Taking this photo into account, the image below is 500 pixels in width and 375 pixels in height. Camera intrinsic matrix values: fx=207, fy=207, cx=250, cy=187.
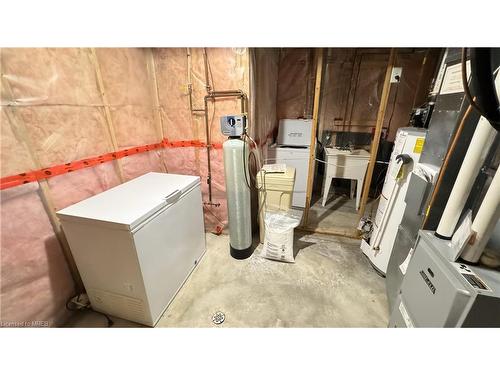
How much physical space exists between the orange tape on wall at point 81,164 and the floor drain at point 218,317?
1.51 metres

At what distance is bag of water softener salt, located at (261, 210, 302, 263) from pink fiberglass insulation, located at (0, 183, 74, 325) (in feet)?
5.37

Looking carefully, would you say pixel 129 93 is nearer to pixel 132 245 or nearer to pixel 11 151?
pixel 11 151

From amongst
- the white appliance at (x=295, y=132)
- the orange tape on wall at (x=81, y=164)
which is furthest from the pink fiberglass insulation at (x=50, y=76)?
the white appliance at (x=295, y=132)

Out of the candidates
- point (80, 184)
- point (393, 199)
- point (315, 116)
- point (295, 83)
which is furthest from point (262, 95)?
point (80, 184)

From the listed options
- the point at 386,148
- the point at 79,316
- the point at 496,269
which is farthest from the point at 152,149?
the point at 386,148

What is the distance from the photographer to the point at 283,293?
5.84 feet

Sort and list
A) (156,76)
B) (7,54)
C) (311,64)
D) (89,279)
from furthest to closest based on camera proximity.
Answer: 1. (311,64)
2. (156,76)
3. (89,279)
4. (7,54)

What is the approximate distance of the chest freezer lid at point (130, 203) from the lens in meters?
1.25

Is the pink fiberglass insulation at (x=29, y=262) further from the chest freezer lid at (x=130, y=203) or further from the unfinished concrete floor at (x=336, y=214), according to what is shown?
the unfinished concrete floor at (x=336, y=214)

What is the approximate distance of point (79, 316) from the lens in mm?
1562

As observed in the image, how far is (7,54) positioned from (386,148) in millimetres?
4365

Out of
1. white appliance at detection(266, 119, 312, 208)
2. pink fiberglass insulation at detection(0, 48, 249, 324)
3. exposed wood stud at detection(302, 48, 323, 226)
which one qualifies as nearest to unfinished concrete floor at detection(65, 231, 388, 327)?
pink fiberglass insulation at detection(0, 48, 249, 324)

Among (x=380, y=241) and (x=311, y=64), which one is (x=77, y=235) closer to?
(x=380, y=241)

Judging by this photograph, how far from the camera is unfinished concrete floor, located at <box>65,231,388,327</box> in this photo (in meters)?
1.56
